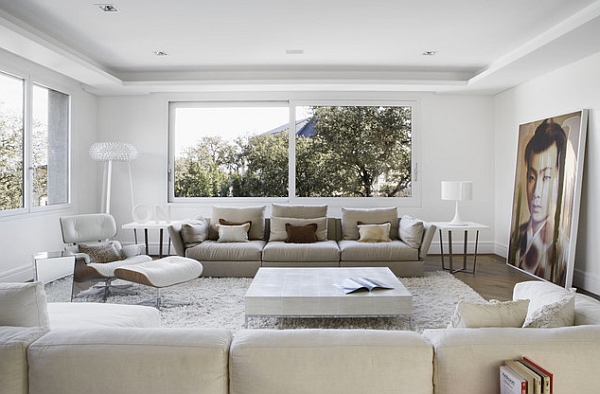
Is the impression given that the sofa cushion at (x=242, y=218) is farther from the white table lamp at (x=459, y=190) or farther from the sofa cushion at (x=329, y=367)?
the sofa cushion at (x=329, y=367)

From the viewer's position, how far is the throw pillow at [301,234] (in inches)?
214

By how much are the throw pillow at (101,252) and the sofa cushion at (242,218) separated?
4.65ft

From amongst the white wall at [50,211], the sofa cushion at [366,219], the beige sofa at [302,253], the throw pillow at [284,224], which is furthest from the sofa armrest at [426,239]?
the white wall at [50,211]

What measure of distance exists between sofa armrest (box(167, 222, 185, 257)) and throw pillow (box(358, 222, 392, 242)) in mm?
2131

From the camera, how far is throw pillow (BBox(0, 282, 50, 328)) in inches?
65.6

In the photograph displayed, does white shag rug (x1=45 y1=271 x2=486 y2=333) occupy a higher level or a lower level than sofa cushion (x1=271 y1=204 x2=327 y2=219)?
lower

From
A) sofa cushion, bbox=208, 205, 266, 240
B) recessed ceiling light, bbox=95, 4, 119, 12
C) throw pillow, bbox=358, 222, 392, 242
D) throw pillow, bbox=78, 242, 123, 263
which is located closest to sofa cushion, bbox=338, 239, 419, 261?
throw pillow, bbox=358, 222, 392, 242

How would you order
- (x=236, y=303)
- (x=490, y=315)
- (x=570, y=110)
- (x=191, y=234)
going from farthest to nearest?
(x=191, y=234), (x=570, y=110), (x=236, y=303), (x=490, y=315)

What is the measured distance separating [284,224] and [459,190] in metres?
2.22

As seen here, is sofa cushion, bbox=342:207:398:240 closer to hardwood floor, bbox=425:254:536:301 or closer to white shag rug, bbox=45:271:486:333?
hardwood floor, bbox=425:254:536:301

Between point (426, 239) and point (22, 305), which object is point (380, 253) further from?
point (22, 305)

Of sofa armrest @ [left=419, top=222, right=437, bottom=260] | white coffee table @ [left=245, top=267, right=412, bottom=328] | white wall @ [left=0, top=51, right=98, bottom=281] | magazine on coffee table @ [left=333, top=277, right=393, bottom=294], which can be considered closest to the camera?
white coffee table @ [left=245, top=267, right=412, bottom=328]

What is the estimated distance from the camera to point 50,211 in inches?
221

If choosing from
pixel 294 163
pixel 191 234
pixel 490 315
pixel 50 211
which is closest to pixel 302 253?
pixel 191 234
